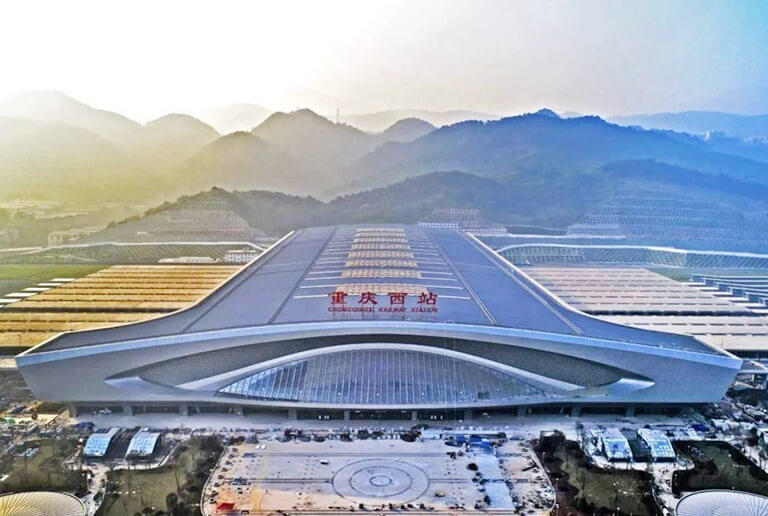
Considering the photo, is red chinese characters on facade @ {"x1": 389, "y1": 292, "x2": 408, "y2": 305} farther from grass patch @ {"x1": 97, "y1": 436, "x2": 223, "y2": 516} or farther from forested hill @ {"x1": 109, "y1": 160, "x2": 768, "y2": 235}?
forested hill @ {"x1": 109, "y1": 160, "x2": 768, "y2": 235}

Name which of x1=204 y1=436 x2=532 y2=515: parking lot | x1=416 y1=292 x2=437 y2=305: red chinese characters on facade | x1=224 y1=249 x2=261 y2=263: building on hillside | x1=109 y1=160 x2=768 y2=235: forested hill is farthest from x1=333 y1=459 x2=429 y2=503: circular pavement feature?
x1=109 y1=160 x2=768 y2=235: forested hill

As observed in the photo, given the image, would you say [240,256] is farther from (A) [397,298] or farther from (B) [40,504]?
(B) [40,504]

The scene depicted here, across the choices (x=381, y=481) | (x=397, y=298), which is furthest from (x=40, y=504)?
(x=397, y=298)

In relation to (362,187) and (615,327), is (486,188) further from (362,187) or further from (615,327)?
(615,327)

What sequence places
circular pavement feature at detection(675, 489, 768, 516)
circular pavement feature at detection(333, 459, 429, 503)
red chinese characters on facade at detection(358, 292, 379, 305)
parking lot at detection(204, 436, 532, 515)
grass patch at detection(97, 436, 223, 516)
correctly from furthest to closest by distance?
red chinese characters on facade at detection(358, 292, 379, 305), circular pavement feature at detection(333, 459, 429, 503), parking lot at detection(204, 436, 532, 515), grass patch at detection(97, 436, 223, 516), circular pavement feature at detection(675, 489, 768, 516)

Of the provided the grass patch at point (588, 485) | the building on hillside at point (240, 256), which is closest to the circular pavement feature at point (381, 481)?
the grass patch at point (588, 485)

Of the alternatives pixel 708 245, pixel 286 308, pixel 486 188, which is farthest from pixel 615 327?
pixel 486 188
